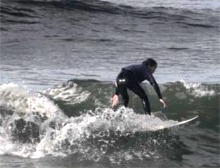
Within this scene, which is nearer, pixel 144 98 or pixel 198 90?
pixel 144 98

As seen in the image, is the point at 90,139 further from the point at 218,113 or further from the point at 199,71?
the point at 199,71

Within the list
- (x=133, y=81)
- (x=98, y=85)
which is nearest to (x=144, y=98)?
(x=133, y=81)

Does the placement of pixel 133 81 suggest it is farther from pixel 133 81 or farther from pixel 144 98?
pixel 144 98

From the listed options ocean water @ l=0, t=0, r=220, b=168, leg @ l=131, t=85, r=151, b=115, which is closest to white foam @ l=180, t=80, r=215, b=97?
ocean water @ l=0, t=0, r=220, b=168

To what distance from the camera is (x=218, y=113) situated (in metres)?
11.9

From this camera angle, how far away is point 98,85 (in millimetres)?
14164

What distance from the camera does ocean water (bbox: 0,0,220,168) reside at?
9.78 m

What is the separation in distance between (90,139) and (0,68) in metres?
8.29

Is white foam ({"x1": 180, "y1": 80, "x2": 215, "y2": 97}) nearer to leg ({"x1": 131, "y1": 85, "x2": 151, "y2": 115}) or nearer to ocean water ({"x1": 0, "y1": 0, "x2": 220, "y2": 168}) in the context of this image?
ocean water ({"x1": 0, "y1": 0, "x2": 220, "y2": 168})

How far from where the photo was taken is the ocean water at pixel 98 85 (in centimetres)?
978

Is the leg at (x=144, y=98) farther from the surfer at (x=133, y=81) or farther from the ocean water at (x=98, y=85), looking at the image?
the ocean water at (x=98, y=85)

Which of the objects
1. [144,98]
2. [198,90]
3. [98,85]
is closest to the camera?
[144,98]

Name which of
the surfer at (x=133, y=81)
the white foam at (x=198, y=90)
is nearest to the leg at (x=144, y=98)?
the surfer at (x=133, y=81)

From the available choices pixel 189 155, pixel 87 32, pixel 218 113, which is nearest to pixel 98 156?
pixel 189 155
